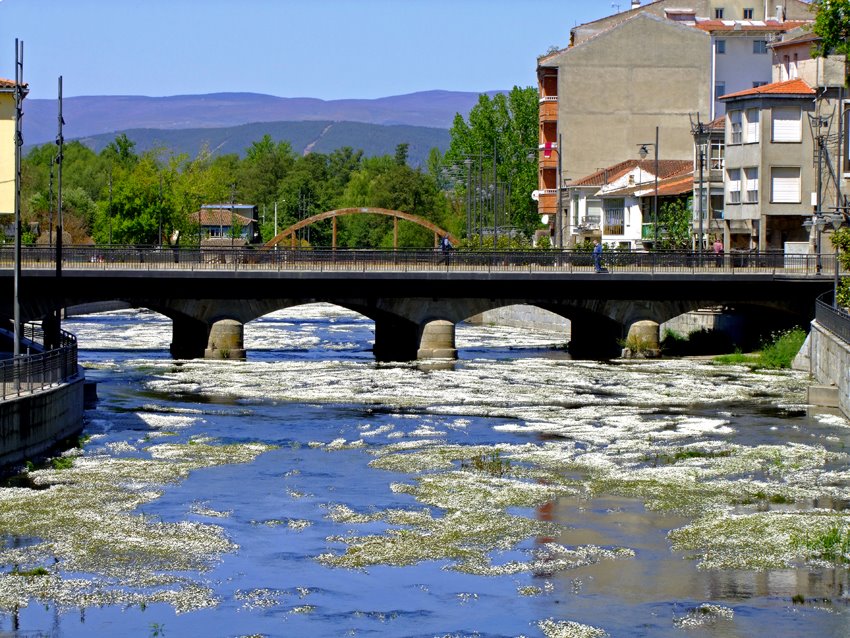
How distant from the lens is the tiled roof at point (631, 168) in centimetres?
12056

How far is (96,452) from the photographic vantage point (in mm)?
47312

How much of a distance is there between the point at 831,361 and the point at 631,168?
2439 inches

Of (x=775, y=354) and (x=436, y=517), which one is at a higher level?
(x=775, y=354)

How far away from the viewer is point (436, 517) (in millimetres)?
37438

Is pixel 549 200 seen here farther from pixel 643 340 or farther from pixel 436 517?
pixel 436 517

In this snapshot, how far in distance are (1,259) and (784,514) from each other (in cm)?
5059

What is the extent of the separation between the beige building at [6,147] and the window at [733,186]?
44.7 m

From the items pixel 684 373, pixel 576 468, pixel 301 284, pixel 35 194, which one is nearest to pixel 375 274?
pixel 301 284

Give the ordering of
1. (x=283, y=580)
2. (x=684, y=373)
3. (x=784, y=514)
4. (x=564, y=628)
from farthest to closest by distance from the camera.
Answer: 1. (x=684, y=373)
2. (x=784, y=514)
3. (x=283, y=580)
4. (x=564, y=628)

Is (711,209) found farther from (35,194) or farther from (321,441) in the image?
(35,194)

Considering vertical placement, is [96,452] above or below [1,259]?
below

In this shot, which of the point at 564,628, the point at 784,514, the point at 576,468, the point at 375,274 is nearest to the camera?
the point at 564,628

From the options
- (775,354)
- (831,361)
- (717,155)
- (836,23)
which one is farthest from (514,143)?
(831,361)

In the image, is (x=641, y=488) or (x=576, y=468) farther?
(x=576, y=468)
